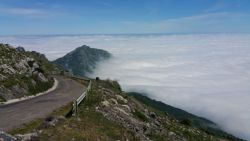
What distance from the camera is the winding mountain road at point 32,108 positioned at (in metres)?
39.3

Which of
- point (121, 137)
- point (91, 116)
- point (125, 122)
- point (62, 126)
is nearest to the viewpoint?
point (62, 126)

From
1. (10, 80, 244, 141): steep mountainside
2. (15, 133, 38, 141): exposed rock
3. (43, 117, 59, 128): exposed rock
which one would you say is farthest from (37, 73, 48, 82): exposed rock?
(15, 133, 38, 141): exposed rock

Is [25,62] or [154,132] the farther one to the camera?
[25,62]

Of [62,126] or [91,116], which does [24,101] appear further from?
[62,126]

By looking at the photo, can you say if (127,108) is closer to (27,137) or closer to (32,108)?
(32,108)

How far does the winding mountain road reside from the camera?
39303 mm

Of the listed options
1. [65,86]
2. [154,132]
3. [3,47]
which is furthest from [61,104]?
[3,47]

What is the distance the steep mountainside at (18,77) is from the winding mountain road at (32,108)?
303cm

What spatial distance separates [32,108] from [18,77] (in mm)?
19394

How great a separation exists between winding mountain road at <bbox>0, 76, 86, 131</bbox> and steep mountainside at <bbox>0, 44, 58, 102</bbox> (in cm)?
303

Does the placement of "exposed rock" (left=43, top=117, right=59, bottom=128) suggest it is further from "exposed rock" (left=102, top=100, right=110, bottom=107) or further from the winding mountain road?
"exposed rock" (left=102, top=100, right=110, bottom=107)

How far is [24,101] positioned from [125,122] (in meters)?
16.2

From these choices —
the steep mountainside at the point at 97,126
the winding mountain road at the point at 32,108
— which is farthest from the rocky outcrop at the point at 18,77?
the steep mountainside at the point at 97,126

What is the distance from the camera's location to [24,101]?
55062mm
